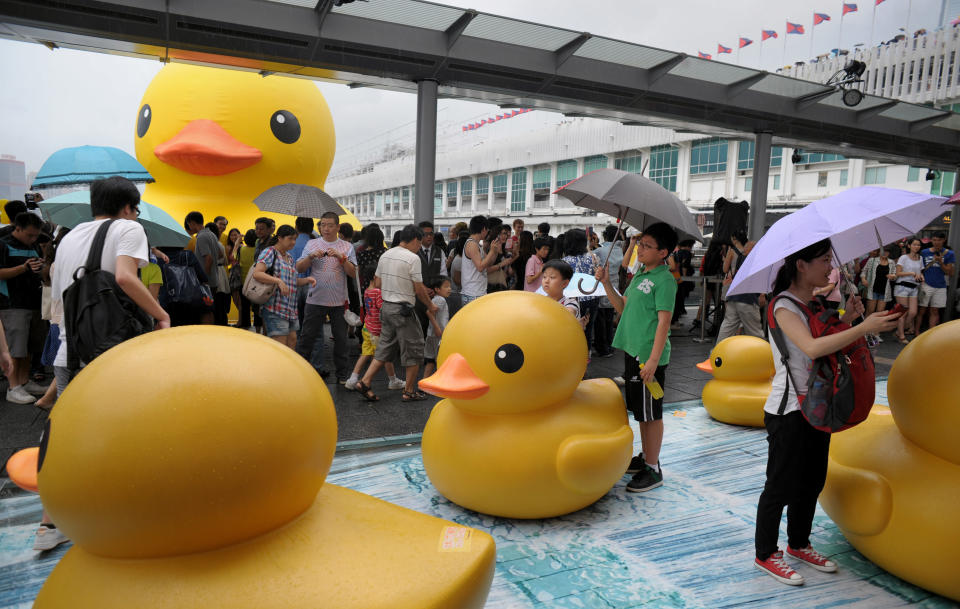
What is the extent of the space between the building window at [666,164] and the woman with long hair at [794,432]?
31120mm

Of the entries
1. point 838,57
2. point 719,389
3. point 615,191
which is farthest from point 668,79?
point 838,57

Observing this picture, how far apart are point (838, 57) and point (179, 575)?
33280 millimetres

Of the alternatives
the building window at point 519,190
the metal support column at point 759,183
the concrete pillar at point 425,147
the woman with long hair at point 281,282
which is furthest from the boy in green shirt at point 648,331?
the building window at point 519,190

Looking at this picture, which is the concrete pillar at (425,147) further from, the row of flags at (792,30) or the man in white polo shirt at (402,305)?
the row of flags at (792,30)

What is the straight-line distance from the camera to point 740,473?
4.21 m

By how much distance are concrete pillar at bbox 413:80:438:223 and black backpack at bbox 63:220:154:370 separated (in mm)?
4587

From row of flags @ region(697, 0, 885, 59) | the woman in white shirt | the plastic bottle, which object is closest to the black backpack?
the plastic bottle

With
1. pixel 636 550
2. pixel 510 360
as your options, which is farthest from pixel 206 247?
pixel 636 550

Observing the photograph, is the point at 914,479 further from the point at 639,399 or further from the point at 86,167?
the point at 86,167

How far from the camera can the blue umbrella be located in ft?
18.0

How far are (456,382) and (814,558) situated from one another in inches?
78.4

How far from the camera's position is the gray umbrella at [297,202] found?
22.0 feet

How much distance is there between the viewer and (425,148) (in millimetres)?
7562

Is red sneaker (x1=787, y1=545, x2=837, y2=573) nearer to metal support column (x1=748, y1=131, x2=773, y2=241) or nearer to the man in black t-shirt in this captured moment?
the man in black t-shirt
